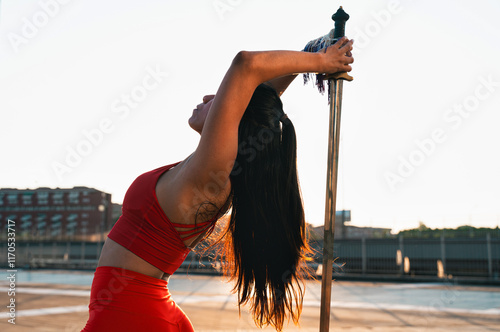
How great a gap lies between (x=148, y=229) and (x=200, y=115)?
0.44 metres

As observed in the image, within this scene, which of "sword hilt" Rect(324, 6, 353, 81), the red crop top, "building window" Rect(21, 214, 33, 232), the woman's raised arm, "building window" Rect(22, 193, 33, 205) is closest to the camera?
the woman's raised arm

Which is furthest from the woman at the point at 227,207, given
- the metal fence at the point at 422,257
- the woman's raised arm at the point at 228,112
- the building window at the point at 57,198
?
the building window at the point at 57,198

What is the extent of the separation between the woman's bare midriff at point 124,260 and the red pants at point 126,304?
0.01 m

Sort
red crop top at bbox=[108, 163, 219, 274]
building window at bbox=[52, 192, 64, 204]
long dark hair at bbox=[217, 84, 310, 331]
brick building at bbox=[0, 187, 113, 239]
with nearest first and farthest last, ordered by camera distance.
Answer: red crop top at bbox=[108, 163, 219, 274], long dark hair at bbox=[217, 84, 310, 331], brick building at bbox=[0, 187, 113, 239], building window at bbox=[52, 192, 64, 204]

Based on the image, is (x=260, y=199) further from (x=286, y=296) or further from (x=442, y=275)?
(x=442, y=275)

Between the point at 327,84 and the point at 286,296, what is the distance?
0.85m

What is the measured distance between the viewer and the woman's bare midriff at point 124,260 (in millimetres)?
1390

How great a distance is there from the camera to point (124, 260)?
4.57ft

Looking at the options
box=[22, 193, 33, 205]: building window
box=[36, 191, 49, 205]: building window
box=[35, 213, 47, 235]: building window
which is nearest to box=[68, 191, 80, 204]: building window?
box=[36, 191, 49, 205]: building window

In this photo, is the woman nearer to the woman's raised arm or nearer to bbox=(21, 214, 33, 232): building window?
the woman's raised arm

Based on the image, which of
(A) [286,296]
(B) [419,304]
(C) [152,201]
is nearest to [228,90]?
(C) [152,201]

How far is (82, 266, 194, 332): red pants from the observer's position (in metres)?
1.34

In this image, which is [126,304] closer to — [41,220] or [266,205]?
[266,205]

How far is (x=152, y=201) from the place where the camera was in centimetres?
139
